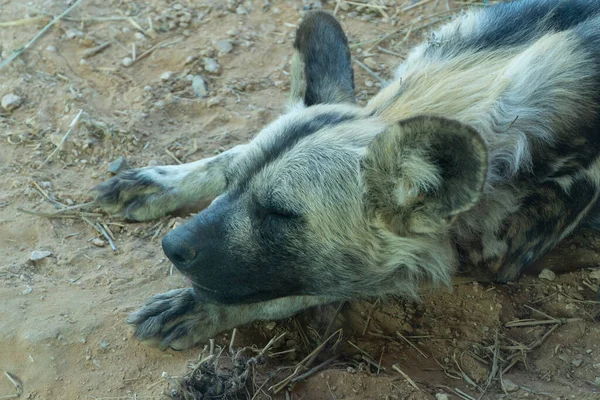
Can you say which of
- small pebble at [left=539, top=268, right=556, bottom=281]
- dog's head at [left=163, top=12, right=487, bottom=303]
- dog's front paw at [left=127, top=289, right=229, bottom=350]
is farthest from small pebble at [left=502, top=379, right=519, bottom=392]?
dog's front paw at [left=127, top=289, right=229, bottom=350]

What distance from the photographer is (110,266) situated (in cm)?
385

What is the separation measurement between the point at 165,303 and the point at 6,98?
7.55ft

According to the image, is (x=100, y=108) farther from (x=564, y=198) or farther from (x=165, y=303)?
(x=564, y=198)

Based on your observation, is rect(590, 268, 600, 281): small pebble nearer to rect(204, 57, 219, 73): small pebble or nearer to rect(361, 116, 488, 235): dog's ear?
rect(361, 116, 488, 235): dog's ear

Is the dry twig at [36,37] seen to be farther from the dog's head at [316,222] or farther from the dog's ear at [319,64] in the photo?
the dog's head at [316,222]

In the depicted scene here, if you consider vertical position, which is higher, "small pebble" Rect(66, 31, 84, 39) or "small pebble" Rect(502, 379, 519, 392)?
"small pebble" Rect(66, 31, 84, 39)

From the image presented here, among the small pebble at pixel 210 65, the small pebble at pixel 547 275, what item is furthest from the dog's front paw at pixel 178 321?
the small pebble at pixel 210 65

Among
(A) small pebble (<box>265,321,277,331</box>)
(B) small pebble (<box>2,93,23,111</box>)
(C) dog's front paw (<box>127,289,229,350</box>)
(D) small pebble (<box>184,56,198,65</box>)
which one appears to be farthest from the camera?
(D) small pebble (<box>184,56,198,65</box>)

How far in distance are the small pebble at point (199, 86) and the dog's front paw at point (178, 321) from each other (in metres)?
2.02

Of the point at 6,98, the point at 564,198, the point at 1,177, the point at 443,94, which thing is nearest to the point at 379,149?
the point at 443,94

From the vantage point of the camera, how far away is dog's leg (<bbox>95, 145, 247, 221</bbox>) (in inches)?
167

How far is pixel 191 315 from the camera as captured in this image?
3.46 meters

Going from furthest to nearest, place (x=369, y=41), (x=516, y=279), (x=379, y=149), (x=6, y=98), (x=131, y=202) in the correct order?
(x=369, y=41) < (x=6, y=98) < (x=131, y=202) < (x=516, y=279) < (x=379, y=149)

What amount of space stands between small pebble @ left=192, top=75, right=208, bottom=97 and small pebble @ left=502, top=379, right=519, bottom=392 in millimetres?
3025
